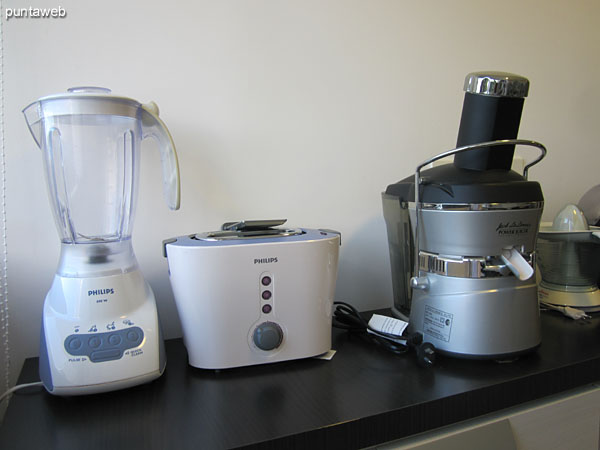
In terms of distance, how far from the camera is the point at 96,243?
568 mm

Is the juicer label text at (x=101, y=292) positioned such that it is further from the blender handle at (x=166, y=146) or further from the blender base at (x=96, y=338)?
the blender handle at (x=166, y=146)

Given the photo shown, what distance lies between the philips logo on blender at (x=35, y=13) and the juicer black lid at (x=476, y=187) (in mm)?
631

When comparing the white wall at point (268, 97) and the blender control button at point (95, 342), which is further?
the white wall at point (268, 97)

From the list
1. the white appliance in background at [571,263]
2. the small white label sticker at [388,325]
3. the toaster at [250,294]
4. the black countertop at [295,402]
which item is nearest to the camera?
the black countertop at [295,402]

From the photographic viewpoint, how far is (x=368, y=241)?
0.92 m

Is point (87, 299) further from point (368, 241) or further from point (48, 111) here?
point (368, 241)

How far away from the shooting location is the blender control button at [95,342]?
0.52 metres

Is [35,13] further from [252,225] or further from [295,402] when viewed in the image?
[295,402]

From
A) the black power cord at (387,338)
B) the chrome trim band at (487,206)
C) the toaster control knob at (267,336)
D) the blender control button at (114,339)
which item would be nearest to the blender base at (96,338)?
the blender control button at (114,339)

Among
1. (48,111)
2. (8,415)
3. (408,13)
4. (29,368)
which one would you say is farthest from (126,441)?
(408,13)

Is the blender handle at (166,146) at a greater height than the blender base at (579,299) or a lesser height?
greater

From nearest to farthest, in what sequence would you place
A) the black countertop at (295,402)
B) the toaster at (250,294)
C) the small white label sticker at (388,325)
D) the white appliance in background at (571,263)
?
the black countertop at (295,402) < the toaster at (250,294) < the small white label sticker at (388,325) < the white appliance in background at (571,263)

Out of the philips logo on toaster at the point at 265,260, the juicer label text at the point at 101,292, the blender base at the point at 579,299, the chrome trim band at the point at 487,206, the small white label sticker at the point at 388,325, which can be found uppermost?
the chrome trim band at the point at 487,206

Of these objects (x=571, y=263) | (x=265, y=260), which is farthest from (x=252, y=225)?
(x=571, y=263)
